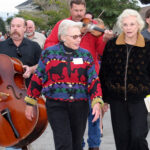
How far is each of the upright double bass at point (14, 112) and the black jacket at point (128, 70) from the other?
0.96 m

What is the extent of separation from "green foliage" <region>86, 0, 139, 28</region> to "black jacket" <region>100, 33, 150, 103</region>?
117 feet

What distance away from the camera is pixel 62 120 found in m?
3.58

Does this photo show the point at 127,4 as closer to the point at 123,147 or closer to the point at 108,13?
the point at 108,13

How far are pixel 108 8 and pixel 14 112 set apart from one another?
37097 millimetres

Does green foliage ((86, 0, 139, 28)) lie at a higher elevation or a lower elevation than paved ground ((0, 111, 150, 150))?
lower

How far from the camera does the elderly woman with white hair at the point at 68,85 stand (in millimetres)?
3541

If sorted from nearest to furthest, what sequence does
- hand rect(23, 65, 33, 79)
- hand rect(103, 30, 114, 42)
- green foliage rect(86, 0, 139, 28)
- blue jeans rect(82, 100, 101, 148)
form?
hand rect(103, 30, 114, 42), hand rect(23, 65, 33, 79), blue jeans rect(82, 100, 101, 148), green foliage rect(86, 0, 139, 28)

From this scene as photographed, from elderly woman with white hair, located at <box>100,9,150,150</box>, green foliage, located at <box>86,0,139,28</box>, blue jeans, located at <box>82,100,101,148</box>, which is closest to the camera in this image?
elderly woman with white hair, located at <box>100,9,150,150</box>

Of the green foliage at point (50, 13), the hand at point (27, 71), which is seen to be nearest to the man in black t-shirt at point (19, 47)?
the hand at point (27, 71)

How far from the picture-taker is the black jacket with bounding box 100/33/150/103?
3842 mm

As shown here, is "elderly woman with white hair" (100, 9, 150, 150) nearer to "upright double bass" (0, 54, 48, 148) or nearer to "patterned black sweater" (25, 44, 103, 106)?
"patterned black sweater" (25, 44, 103, 106)

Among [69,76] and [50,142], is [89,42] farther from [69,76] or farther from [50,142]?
[50,142]

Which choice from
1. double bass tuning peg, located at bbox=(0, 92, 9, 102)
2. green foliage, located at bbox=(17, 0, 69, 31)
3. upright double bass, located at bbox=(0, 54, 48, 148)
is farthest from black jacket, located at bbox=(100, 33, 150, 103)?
green foliage, located at bbox=(17, 0, 69, 31)

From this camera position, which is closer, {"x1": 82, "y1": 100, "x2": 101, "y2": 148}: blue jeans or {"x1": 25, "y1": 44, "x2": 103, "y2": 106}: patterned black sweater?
{"x1": 25, "y1": 44, "x2": 103, "y2": 106}: patterned black sweater
